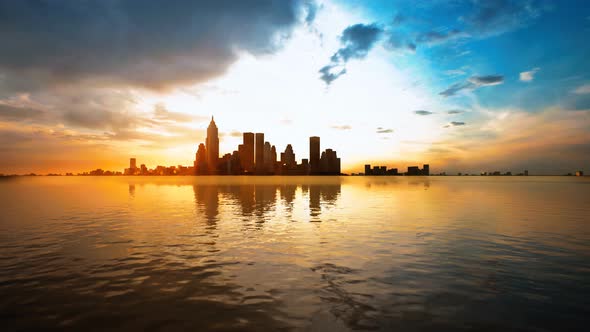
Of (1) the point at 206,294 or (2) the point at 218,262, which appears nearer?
A: (1) the point at 206,294

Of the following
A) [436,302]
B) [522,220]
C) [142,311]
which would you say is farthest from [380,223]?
[142,311]

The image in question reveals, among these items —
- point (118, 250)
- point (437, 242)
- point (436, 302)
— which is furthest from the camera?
point (437, 242)

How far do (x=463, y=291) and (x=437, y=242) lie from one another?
1138cm

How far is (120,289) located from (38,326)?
154 inches

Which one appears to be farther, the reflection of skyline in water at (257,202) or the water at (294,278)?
the reflection of skyline in water at (257,202)

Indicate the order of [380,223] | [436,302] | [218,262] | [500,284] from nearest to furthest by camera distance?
1. [436,302]
2. [500,284]
3. [218,262]
4. [380,223]

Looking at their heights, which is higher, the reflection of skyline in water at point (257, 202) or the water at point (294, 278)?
the reflection of skyline in water at point (257, 202)

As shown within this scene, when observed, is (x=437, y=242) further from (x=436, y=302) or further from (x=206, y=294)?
(x=206, y=294)

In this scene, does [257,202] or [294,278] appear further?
[257,202]

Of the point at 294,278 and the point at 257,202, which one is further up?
the point at 257,202

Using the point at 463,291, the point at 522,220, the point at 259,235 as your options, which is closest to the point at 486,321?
the point at 463,291

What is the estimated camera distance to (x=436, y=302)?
14.0 metres

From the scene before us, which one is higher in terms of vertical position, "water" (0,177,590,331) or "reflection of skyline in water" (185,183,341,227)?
"reflection of skyline in water" (185,183,341,227)

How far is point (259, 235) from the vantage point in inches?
1141
